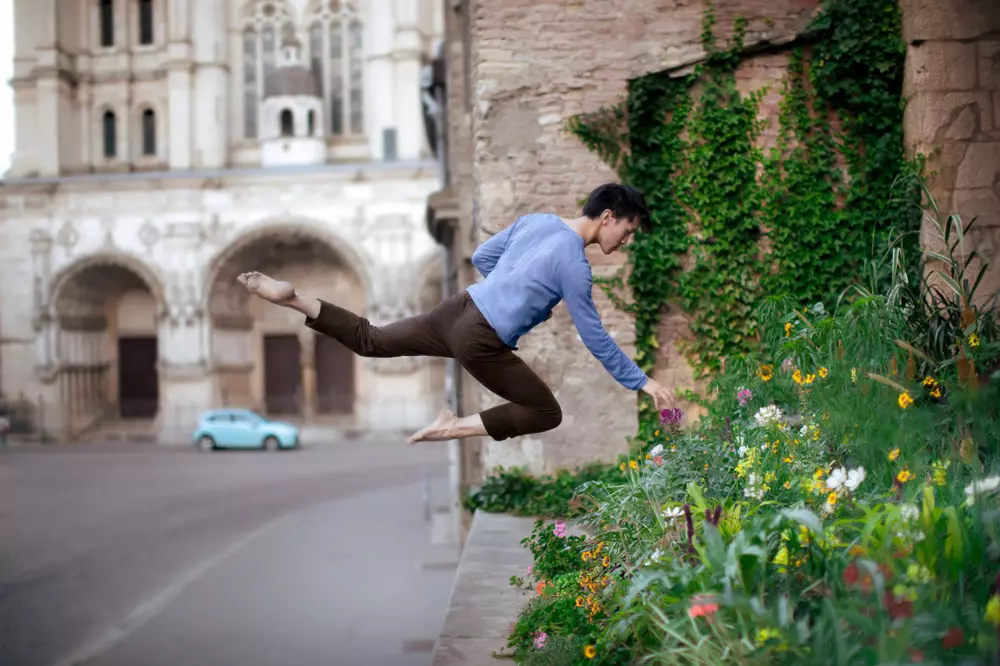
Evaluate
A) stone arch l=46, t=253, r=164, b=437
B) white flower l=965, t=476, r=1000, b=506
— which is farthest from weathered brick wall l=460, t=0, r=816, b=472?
stone arch l=46, t=253, r=164, b=437

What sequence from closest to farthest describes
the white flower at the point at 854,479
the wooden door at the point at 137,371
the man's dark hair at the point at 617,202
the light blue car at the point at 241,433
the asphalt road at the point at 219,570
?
the white flower at the point at 854,479 → the man's dark hair at the point at 617,202 → the asphalt road at the point at 219,570 → the light blue car at the point at 241,433 → the wooden door at the point at 137,371

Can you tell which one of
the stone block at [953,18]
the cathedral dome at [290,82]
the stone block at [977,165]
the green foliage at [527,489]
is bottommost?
the green foliage at [527,489]

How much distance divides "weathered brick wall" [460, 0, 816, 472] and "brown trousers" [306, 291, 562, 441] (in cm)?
340

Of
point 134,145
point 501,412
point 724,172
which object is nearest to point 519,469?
point 724,172

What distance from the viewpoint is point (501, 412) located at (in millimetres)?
3859

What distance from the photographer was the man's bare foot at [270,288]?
12.0ft

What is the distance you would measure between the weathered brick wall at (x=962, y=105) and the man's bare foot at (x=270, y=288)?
16.7 feet

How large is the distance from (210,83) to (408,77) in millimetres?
7001

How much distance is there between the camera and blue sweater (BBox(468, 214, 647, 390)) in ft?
11.9

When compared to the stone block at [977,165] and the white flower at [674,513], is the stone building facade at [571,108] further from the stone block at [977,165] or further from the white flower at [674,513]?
the white flower at [674,513]

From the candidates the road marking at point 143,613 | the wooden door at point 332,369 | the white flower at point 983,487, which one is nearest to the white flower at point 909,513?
the white flower at point 983,487

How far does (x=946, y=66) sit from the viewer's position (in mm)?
6688

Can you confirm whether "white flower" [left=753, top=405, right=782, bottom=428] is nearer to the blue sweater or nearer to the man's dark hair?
the blue sweater

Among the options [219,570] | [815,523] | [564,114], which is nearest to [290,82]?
[219,570]
